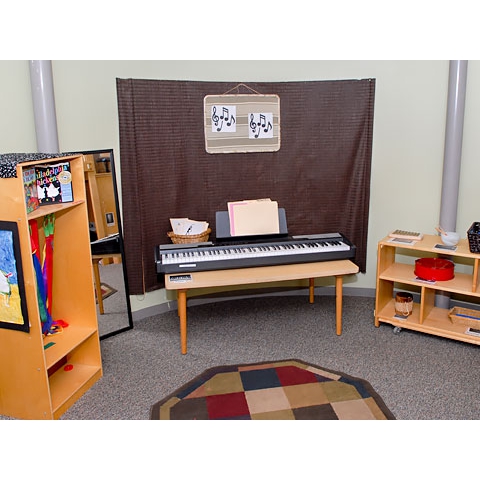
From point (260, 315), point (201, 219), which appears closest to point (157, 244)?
point (201, 219)

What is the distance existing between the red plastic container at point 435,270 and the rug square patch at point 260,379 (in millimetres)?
1370

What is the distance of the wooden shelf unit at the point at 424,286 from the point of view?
3662 mm

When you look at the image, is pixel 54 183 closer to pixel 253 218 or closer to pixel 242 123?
pixel 253 218

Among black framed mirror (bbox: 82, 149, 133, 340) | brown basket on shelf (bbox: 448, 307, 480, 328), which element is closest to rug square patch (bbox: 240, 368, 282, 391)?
black framed mirror (bbox: 82, 149, 133, 340)

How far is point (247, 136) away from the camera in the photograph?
13.7 ft

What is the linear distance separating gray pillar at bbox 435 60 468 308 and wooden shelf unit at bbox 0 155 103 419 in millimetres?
2717

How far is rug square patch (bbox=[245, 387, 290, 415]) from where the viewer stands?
9.69ft

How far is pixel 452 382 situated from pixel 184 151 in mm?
2504

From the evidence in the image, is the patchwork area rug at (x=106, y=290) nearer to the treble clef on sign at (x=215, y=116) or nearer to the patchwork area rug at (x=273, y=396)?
the patchwork area rug at (x=273, y=396)

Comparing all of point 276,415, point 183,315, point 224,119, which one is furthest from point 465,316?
point 224,119

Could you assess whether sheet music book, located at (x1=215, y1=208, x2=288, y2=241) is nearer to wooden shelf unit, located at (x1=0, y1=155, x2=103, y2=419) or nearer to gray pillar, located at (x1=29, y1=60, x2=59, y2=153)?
wooden shelf unit, located at (x1=0, y1=155, x2=103, y2=419)

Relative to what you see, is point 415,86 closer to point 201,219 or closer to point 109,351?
point 201,219

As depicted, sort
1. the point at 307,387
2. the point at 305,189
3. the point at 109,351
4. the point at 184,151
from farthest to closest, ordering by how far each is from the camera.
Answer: the point at 305,189 < the point at 184,151 < the point at 109,351 < the point at 307,387

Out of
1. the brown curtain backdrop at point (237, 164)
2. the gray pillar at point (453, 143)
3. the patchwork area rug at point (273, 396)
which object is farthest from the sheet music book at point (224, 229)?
the gray pillar at point (453, 143)
